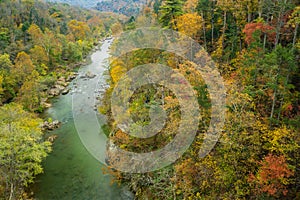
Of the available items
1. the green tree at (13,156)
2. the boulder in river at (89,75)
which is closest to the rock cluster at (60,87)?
the boulder in river at (89,75)

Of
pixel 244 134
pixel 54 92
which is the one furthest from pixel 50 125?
pixel 244 134

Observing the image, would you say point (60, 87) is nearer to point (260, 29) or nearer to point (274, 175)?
point (260, 29)

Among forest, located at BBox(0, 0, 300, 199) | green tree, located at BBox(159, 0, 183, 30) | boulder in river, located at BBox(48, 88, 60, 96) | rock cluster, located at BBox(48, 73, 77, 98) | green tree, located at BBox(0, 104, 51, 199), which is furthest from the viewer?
rock cluster, located at BBox(48, 73, 77, 98)

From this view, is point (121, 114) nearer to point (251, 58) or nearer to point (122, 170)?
point (122, 170)

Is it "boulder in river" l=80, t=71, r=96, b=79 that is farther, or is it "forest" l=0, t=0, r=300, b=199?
"boulder in river" l=80, t=71, r=96, b=79

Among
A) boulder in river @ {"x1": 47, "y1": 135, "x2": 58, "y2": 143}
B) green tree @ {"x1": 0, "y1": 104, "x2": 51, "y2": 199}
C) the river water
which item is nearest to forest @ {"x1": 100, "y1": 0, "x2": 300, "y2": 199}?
the river water

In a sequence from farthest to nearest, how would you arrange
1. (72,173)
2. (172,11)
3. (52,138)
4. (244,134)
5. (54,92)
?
(54,92), (172,11), (52,138), (72,173), (244,134)

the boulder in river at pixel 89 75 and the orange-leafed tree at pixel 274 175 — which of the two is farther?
the boulder in river at pixel 89 75

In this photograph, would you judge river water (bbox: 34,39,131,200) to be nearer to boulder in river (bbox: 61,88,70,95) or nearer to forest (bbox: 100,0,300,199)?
forest (bbox: 100,0,300,199)

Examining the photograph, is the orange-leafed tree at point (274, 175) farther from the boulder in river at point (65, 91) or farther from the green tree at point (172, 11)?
the boulder in river at point (65, 91)

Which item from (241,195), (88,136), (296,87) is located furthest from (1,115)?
(296,87)

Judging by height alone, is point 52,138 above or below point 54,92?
above
